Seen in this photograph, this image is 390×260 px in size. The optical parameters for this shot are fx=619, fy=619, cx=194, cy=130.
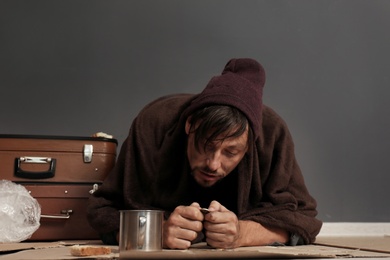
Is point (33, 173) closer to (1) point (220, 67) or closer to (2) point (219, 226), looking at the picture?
(2) point (219, 226)

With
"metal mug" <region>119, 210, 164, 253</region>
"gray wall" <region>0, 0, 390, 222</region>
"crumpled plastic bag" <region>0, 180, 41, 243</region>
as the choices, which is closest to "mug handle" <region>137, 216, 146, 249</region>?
"metal mug" <region>119, 210, 164, 253</region>

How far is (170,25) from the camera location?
2.70 metres

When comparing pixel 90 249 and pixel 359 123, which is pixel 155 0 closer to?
pixel 359 123

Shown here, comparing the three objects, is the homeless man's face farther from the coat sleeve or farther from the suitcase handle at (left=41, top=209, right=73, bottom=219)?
the suitcase handle at (left=41, top=209, right=73, bottom=219)

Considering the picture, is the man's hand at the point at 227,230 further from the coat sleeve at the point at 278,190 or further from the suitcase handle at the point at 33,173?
the suitcase handle at the point at 33,173

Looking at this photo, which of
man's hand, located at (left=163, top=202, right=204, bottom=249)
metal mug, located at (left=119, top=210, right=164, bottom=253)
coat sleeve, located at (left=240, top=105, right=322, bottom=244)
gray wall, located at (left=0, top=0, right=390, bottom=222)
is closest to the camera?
metal mug, located at (left=119, top=210, right=164, bottom=253)

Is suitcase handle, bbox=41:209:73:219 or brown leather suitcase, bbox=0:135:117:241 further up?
brown leather suitcase, bbox=0:135:117:241

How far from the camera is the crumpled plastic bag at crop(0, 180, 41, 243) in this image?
70.4 inches

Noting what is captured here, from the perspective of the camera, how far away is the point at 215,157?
160 cm

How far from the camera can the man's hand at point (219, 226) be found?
1.47 m

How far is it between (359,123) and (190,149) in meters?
1.46

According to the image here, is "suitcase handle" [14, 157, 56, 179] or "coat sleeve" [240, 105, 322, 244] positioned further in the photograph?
"suitcase handle" [14, 157, 56, 179]

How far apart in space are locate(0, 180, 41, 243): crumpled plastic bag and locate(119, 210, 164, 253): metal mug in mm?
601

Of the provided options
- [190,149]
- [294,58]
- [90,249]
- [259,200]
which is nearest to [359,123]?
[294,58]
